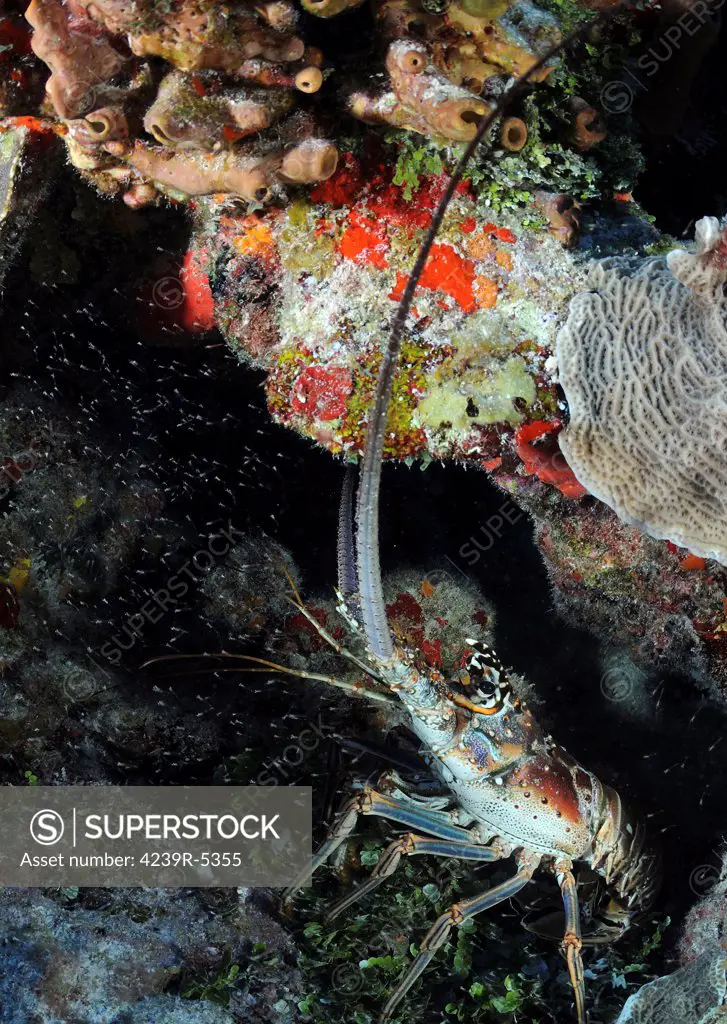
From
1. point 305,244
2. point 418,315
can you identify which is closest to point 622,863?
point 418,315

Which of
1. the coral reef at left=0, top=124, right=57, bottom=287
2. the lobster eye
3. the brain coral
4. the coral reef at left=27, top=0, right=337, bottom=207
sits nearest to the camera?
the coral reef at left=27, top=0, right=337, bottom=207

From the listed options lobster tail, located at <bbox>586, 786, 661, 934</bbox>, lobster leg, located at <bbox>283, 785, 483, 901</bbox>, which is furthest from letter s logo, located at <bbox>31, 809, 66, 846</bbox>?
lobster tail, located at <bbox>586, 786, 661, 934</bbox>

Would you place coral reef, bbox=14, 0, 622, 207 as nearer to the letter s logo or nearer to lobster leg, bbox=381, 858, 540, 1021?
the letter s logo

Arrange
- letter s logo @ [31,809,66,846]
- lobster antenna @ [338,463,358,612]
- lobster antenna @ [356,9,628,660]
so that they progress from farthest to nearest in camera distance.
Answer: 1. letter s logo @ [31,809,66,846]
2. lobster antenna @ [338,463,358,612]
3. lobster antenna @ [356,9,628,660]

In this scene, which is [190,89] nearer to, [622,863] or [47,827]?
[47,827]

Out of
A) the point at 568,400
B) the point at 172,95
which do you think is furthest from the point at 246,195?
the point at 568,400

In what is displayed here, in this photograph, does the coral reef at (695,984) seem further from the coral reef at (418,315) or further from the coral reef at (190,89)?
the coral reef at (190,89)
